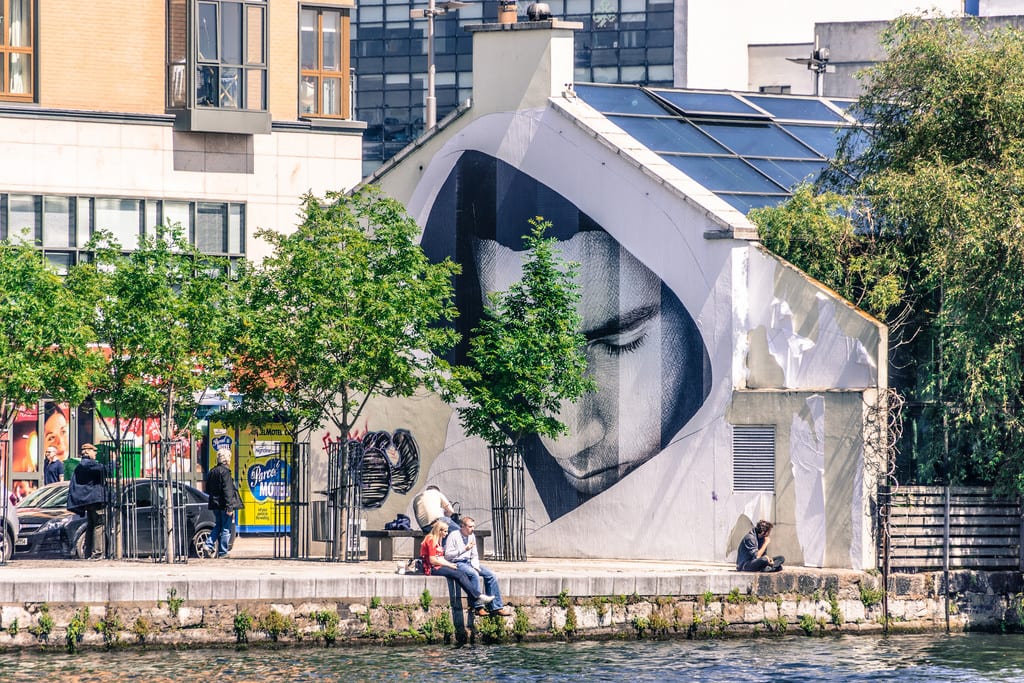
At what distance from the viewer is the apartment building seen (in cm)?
4031

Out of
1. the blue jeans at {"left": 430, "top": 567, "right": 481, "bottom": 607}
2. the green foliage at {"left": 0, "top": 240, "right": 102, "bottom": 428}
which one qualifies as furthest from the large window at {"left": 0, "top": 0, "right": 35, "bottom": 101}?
the blue jeans at {"left": 430, "top": 567, "right": 481, "bottom": 607}

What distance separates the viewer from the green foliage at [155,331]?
89.5 feet

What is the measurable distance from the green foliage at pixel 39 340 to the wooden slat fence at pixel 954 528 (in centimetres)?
1170

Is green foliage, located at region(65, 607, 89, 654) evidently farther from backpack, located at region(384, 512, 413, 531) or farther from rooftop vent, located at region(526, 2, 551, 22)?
rooftop vent, located at region(526, 2, 551, 22)

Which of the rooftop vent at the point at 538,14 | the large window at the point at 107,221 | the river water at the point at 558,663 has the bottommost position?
the river water at the point at 558,663

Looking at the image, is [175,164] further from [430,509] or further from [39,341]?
[430,509]

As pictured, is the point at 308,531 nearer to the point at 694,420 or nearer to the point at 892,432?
the point at 694,420

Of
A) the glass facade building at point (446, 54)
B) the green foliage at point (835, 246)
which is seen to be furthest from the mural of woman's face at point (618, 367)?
the glass facade building at point (446, 54)

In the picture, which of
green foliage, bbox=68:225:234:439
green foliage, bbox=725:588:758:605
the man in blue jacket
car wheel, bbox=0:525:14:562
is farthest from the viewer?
the man in blue jacket

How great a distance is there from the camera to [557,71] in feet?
99.4

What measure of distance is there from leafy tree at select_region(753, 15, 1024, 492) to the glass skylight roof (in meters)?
2.17

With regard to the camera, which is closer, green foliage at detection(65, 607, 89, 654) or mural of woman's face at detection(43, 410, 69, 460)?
green foliage at detection(65, 607, 89, 654)

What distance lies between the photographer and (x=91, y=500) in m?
27.5

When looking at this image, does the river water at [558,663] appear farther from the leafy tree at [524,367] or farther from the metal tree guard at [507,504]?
the leafy tree at [524,367]
